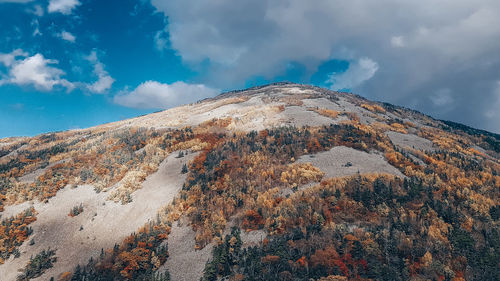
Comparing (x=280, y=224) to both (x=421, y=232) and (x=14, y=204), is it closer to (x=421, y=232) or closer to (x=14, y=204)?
(x=421, y=232)

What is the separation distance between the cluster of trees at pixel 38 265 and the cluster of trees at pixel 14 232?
2.34 meters

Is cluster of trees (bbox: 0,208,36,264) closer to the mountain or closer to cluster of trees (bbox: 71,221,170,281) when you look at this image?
the mountain

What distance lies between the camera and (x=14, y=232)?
18250 mm

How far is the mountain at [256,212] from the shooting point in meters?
11.8

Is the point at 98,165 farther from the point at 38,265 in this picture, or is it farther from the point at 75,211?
the point at 38,265

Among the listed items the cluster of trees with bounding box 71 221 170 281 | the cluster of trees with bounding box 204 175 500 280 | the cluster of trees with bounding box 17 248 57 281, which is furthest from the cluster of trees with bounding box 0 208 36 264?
the cluster of trees with bounding box 204 175 500 280

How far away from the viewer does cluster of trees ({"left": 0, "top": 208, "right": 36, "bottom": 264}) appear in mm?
16803

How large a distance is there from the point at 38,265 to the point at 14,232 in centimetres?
567

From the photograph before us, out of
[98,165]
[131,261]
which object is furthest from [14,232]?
[131,261]

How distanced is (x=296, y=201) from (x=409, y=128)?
38.7 metres

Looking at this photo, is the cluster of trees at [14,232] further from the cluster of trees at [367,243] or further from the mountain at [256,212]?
the cluster of trees at [367,243]

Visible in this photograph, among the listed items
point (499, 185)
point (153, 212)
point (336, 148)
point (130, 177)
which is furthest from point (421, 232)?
point (130, 177)

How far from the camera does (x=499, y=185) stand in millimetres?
18797

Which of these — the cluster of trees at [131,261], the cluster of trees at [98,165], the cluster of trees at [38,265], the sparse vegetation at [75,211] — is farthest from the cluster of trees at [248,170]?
the sparse vegetation at [75,211]
